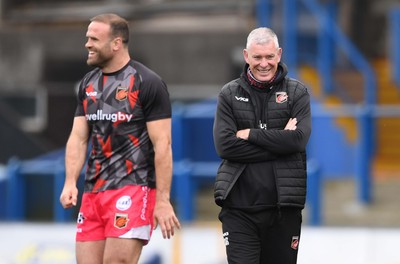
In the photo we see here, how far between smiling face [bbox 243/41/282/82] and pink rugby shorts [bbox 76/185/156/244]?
108 cm

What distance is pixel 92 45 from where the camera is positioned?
6.66 meters

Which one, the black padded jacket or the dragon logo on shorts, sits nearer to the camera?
the black padded jacket

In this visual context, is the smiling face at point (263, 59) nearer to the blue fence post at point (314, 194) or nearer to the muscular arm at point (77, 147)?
the muscular arm at point (77, 147)

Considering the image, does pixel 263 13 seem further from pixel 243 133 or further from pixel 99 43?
pixel 243 133

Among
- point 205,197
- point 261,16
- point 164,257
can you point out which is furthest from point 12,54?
point 164,257

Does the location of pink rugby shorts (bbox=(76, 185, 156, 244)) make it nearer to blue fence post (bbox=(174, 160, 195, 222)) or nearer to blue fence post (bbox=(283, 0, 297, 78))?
blue fence post (bbox=(174, 160, 195, 222))

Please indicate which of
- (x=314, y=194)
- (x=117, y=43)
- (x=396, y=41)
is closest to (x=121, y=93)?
(x=117, y=43)

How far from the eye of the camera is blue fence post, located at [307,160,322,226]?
1149 centimetres

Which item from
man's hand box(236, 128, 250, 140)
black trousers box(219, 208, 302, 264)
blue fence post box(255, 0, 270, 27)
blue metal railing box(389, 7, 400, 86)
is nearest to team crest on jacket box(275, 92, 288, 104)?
man's hand box(236, 128, 250, 140)

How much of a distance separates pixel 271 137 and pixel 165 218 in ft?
2.85

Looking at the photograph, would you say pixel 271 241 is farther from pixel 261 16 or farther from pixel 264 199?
pixel 261 16

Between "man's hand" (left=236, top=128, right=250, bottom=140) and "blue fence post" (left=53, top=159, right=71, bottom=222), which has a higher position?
"man's hand" (left=236, top=128, right=250, bottom=140)

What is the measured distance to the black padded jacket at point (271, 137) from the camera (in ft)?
20.3

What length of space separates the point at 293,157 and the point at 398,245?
376cm
